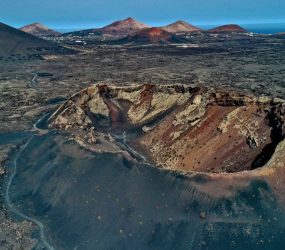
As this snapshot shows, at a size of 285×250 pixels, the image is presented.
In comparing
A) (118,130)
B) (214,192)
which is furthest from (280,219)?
(118,130)

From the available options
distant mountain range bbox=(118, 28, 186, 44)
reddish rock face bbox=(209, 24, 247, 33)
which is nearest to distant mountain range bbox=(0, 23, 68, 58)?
distant mountain range bbox=(118, 28, 186, 44)

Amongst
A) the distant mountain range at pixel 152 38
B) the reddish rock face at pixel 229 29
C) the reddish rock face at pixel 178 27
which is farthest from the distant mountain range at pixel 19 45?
the reddish rock face at pixel 229 29

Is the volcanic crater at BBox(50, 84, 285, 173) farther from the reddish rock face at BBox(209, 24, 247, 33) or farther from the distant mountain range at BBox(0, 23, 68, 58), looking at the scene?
the reddish rock face at BBox(209, 24, 247, 33)

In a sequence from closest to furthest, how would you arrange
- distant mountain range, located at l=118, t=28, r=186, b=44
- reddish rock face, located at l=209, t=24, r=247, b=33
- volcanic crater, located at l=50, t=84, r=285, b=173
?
volcanic crater, located at l=50, t=84, r=285, b=173, distant mountain range, located at l=118, t=28, r=186, b=44, reddish rock face, located at l=209, t=24, r=247, b=33

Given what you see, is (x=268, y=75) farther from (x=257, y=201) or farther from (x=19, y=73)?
(x=257, y=201)

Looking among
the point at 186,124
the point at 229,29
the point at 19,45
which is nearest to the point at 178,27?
the point at 229,29

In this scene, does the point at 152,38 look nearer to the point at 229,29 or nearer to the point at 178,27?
the point at 178,27

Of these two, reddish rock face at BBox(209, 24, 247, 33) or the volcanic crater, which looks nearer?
the volcanic crater

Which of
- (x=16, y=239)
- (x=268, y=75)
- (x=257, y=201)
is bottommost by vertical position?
(x=268, y=75)
